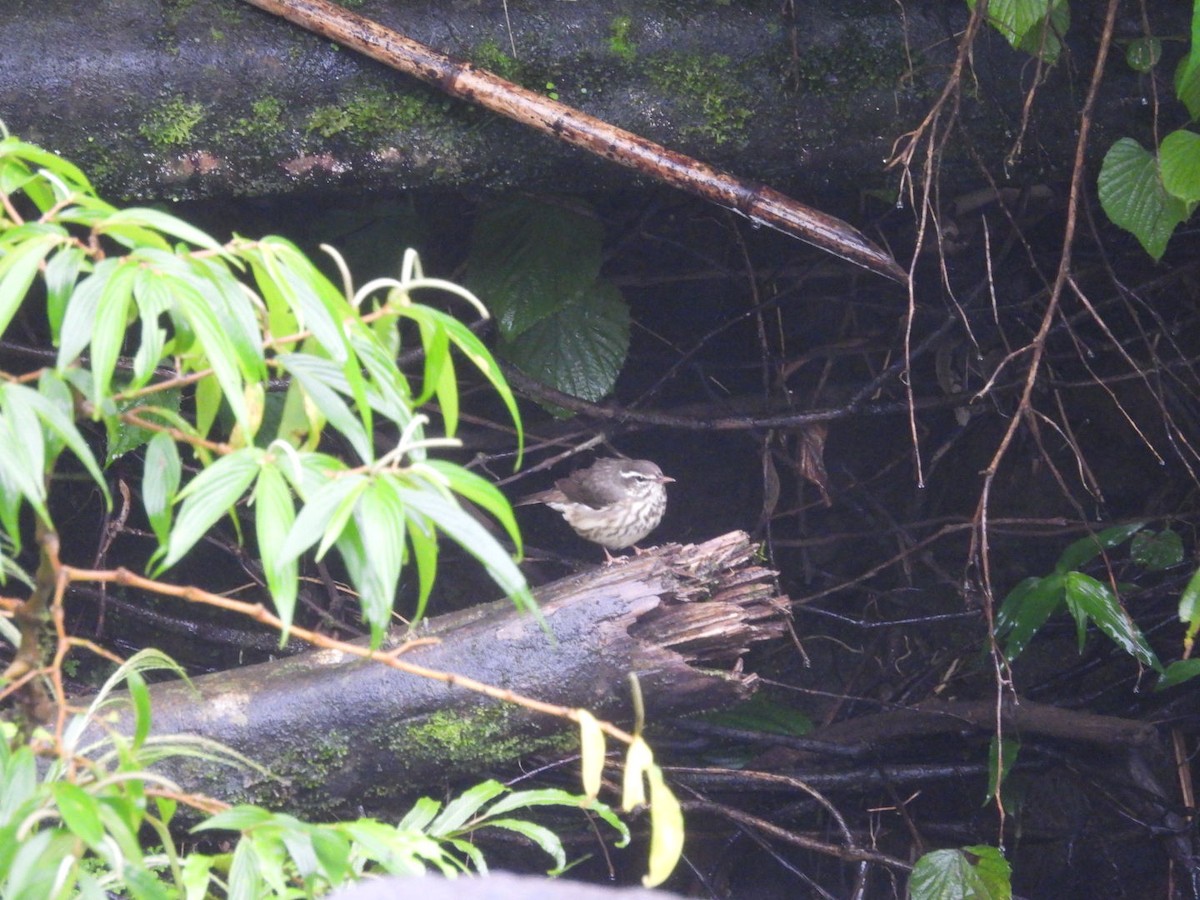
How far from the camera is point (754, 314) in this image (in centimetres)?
423

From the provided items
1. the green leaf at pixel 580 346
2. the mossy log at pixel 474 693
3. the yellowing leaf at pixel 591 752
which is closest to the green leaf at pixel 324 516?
the yellowing leaf at pixel 591 752

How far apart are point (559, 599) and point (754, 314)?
182 cm

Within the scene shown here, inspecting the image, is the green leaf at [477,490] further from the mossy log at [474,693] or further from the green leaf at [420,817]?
the mossy log at [474,693]

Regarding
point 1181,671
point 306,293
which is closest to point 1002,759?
point 1181,671

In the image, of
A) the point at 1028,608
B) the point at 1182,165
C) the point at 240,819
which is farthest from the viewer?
the point at 1028,608

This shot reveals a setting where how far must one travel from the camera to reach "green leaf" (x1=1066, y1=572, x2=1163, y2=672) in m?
3.04

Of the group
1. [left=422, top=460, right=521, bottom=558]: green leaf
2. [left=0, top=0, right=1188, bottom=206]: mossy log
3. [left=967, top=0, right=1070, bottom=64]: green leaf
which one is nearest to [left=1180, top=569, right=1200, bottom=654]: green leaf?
[left=0, top=0, right=1188, bottom=206]: mossy log

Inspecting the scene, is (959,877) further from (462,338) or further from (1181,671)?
(462,338)

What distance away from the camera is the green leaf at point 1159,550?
3404 millimetres

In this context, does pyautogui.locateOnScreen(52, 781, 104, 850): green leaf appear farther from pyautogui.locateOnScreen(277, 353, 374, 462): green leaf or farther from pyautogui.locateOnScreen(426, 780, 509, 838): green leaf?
pyautogui.locateOnScreen(426, 780, 509, 838): green leaf

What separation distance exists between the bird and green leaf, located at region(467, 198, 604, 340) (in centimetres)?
76

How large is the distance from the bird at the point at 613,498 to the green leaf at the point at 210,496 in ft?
9.49

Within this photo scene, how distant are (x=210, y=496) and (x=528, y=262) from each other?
259cm

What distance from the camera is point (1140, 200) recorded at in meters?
2.81
